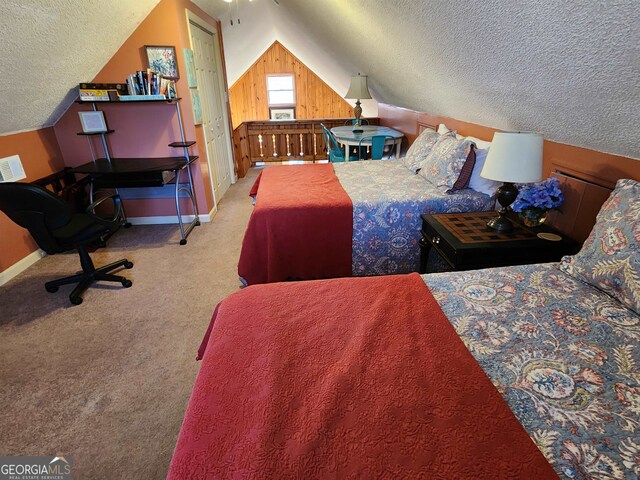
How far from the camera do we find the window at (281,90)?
7.58 m

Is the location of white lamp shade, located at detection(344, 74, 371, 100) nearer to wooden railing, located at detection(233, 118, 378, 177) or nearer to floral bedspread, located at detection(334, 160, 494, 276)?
wooden railing, located at detection(233, 118, 378, 177)

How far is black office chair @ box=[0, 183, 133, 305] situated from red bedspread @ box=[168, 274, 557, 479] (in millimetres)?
1616

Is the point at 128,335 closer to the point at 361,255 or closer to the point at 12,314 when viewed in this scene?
the point at 12,314

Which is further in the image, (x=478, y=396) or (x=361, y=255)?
(x=361, y=255)

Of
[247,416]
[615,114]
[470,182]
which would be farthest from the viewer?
[470,182]

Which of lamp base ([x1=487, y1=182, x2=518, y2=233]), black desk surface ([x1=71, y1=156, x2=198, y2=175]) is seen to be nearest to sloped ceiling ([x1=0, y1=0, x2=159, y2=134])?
black desk surface ([x1=71, y1=156, x2=198, y2=175])

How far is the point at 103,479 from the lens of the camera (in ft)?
4.29

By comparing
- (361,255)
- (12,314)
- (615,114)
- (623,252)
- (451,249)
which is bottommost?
(12,314)

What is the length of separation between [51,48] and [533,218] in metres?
3.27

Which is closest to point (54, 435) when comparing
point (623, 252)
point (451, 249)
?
point (451, 249)

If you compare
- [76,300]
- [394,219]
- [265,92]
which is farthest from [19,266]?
Result: [265,92]

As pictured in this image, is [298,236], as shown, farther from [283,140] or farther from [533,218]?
[283,140]

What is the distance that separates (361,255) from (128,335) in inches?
61.0
